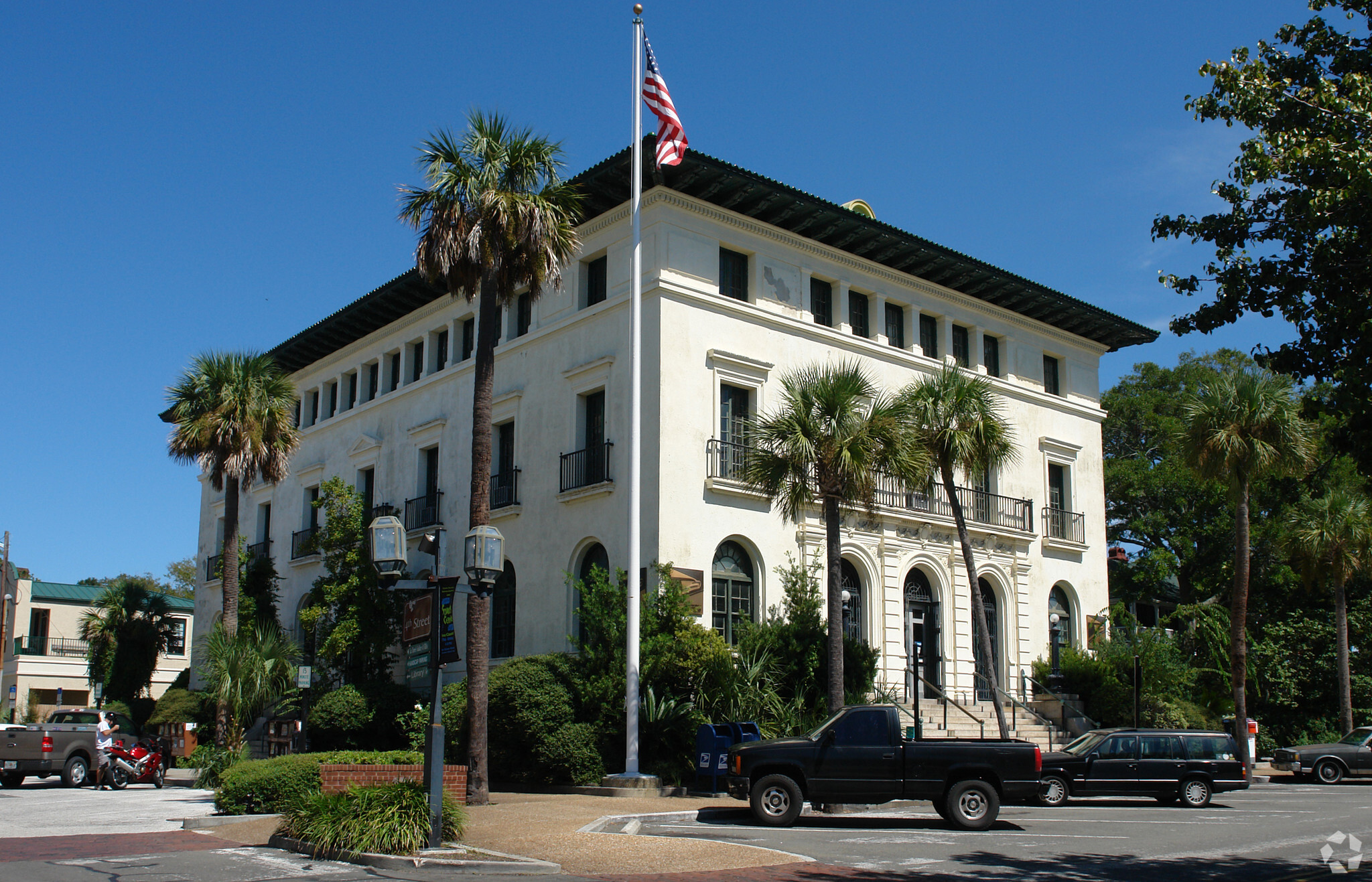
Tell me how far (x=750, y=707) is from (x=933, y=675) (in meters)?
8.10

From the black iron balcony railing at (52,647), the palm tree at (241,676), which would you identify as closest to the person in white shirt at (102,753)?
the palm tree at (241,676)

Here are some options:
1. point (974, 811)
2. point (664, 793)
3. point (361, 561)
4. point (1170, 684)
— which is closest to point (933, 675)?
point (1170, 684)

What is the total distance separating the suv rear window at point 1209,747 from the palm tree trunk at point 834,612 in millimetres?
6428

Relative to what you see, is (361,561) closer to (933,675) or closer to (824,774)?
(933,675)

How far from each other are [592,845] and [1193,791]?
42.2 ft

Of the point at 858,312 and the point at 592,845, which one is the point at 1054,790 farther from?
the point at 858,312

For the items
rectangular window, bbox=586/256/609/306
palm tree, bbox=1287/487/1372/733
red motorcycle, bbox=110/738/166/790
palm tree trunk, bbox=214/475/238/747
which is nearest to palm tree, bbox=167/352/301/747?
palm tree trunk, bbox=214/475/238/747

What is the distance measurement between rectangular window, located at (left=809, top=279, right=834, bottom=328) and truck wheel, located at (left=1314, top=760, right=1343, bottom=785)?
616 inches

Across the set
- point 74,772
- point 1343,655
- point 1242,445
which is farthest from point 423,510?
point 1343,655

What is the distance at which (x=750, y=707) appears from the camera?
22.4 metres

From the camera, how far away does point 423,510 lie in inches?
1230

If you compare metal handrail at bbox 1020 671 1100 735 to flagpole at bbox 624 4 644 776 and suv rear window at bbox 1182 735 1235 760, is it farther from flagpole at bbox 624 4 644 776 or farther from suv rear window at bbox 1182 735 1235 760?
flagpole at bbox 624 4 644 776

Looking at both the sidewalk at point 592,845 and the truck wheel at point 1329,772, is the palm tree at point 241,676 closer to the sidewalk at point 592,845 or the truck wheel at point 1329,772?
the sidewalk at point 592,845

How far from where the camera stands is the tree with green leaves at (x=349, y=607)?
29031 millimetres
